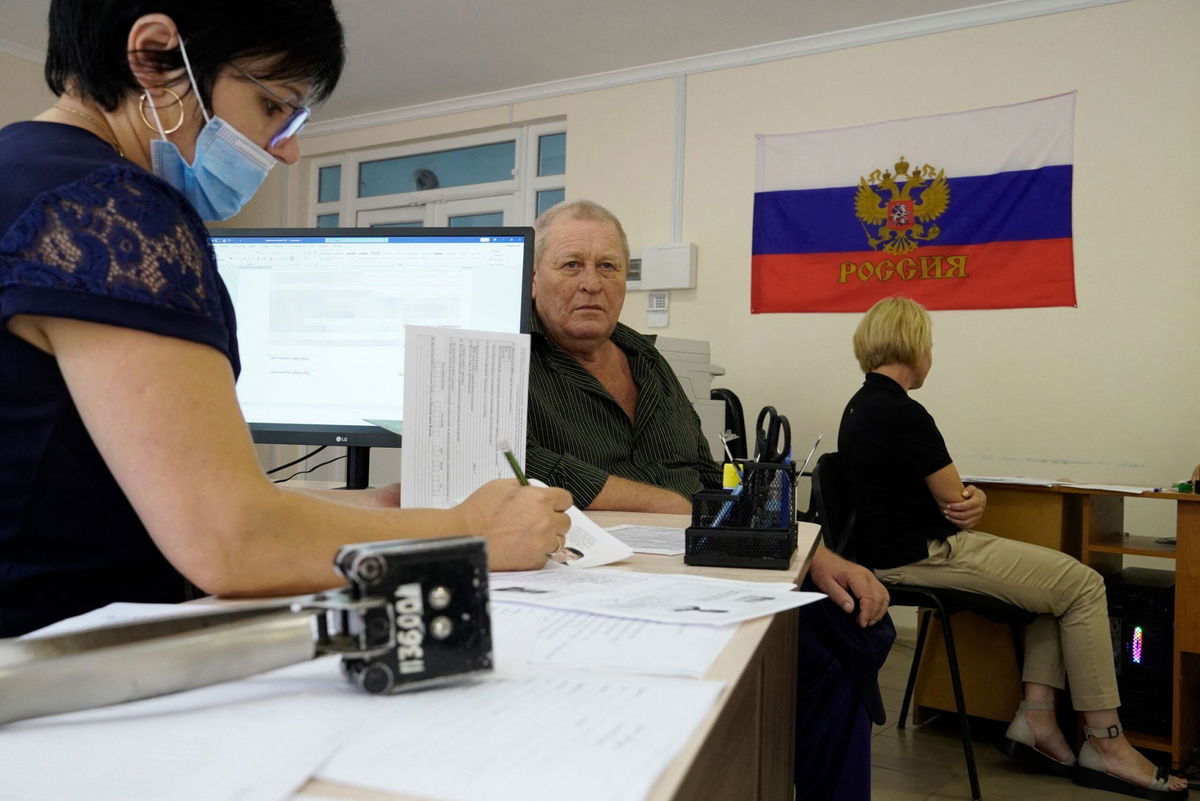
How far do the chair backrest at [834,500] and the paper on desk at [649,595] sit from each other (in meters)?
1.90

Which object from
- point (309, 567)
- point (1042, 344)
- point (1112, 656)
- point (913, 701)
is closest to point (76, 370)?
point (309, 567)

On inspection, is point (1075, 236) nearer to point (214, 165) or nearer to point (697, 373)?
point (697, 373)

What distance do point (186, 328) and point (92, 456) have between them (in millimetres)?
166

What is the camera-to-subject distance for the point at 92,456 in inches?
28.4

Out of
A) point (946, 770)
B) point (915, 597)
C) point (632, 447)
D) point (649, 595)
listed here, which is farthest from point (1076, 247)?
point (649, 595)

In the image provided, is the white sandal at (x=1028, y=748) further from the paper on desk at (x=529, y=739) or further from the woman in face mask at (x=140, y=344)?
the paper on desk at (x=529, y=739)

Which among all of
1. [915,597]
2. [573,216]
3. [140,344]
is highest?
[573,216]

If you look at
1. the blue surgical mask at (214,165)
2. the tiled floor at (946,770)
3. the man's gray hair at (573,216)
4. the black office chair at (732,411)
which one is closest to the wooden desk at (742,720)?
the blue surgical mask at (214,165)

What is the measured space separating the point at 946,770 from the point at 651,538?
1749mm

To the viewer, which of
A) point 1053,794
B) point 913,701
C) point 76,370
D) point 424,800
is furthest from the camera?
point 913,701

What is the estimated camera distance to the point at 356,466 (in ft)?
5.14

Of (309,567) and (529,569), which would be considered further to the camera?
(529,569)

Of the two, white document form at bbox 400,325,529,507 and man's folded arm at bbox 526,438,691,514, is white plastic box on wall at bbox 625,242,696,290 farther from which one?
white document form at bbox 400,325,529,507

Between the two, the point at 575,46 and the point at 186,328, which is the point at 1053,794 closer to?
the point at 186,328
